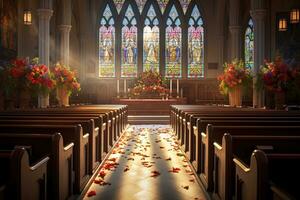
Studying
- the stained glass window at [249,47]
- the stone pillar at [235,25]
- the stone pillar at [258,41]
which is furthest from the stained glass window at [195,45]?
the stone pillar at [258,41]

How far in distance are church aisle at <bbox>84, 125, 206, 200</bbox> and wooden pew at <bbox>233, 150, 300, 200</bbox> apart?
3.99ft

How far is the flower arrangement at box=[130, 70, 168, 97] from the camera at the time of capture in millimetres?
16094

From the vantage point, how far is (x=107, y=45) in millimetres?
20641

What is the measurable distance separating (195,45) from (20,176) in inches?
750

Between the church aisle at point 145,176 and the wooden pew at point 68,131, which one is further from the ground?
the wooden pew at point 68,131

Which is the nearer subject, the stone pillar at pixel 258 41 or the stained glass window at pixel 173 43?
the stone pillar at pixel 258 41

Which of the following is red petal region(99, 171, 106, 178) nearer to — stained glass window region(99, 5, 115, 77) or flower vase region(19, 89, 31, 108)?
flower vase region(19, 89, 31, 108)

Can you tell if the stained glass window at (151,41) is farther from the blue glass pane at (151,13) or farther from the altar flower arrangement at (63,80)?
the altar flower arrangement at (63,80)

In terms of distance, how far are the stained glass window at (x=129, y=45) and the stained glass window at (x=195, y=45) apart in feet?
9.95

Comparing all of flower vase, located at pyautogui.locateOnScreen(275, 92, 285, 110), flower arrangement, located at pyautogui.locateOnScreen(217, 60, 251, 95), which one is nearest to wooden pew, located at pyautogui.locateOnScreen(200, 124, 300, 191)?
flower vase, located at pyautogui.locateOnScreen(275, 92, 285, 110)

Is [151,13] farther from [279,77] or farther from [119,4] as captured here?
[279,77]

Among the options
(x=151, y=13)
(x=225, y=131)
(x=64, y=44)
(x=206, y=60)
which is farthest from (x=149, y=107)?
(x=225, y=131)

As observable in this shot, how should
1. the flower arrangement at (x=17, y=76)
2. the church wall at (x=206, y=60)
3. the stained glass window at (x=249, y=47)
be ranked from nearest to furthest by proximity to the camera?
the flower arrangement at (x=17, y=76) < the stained glass window at (x=249, y=47) < the church wall at (x=206, y=60)

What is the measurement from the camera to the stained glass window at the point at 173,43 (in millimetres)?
20547
